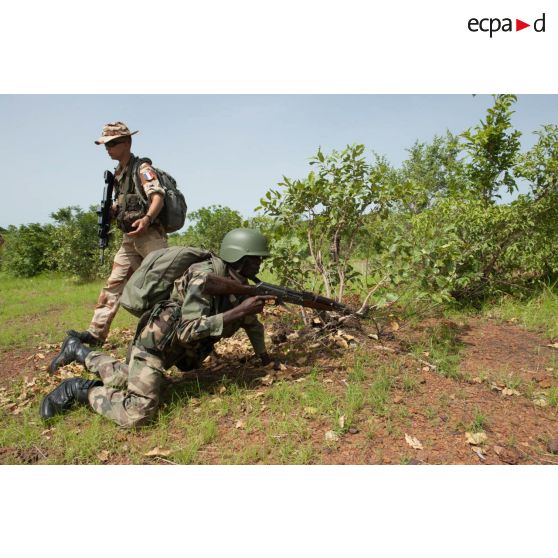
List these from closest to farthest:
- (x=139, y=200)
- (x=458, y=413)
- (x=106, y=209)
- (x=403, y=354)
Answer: (x=458, y=413) < (x=403, y=354) < (x=139, y=200) < (x=106, y=209)

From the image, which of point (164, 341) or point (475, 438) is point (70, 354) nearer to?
point (164, 341)

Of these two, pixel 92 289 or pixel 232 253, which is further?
pixel 92 289

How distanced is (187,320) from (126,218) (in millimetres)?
2113

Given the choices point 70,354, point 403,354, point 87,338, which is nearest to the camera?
point 403,354

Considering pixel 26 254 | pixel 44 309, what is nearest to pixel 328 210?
pixel 44 309

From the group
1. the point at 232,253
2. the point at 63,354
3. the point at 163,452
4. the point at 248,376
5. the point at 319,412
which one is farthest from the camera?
the point at 63,354

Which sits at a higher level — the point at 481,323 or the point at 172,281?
the point at 172,281

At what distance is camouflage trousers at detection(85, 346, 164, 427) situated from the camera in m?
3.44

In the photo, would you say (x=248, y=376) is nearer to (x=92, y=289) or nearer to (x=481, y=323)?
(x=481, y=323)

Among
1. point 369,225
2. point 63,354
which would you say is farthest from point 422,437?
point 63,354

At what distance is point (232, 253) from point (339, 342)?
1.70 meters

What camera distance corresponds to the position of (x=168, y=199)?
5.07 m

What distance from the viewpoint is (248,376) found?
4.27 meters

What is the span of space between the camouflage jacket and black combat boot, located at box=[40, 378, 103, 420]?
2.10 ft
